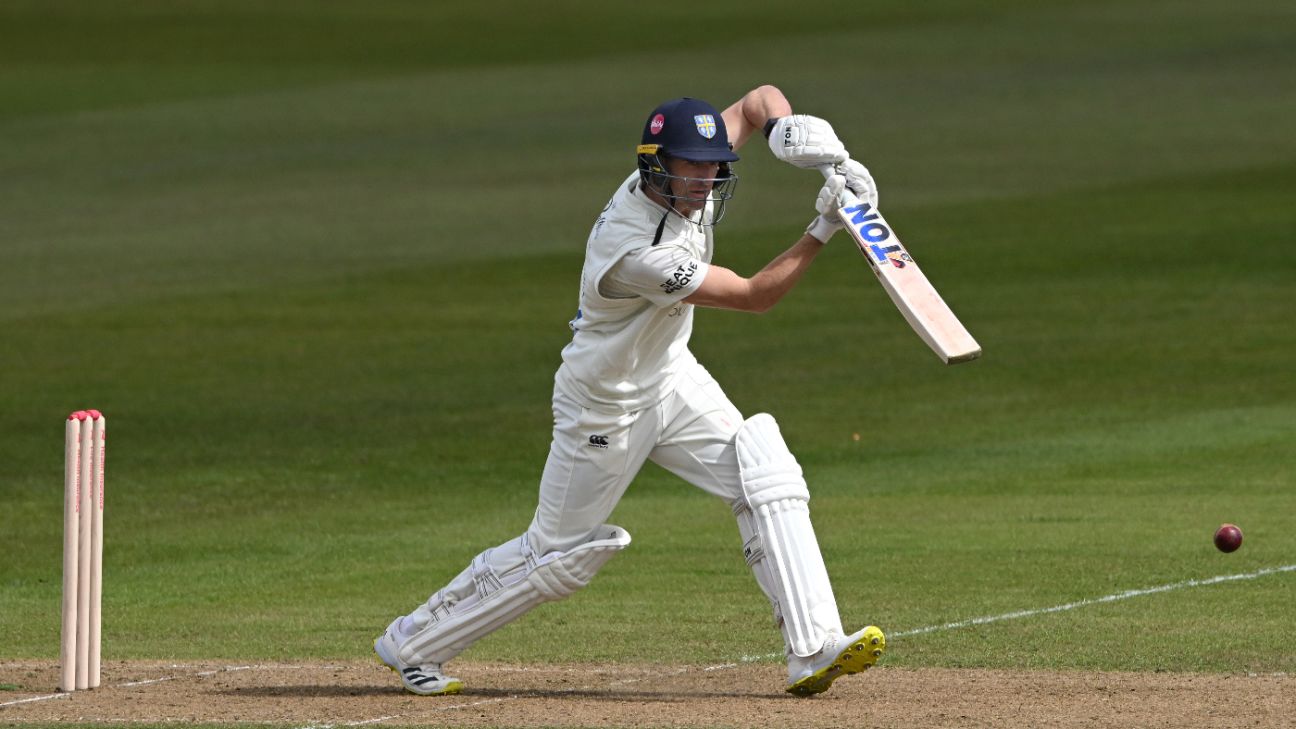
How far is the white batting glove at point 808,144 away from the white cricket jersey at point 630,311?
15.1 inches

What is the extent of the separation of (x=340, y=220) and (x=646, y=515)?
1621 centimetres

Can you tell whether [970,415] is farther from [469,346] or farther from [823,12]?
[823,12]

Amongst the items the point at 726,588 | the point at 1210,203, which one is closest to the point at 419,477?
the point at 726,588

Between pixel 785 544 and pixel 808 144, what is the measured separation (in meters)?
1.41

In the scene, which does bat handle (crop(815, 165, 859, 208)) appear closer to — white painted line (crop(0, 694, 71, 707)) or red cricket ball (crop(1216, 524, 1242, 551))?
white painted line (crop(0, 694, 71, 707))

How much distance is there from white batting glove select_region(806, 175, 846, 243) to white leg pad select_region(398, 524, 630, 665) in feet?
4.17

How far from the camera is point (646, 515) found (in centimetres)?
1321

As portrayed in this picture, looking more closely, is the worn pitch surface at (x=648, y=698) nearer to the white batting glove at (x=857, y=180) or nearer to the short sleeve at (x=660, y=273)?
the short sleeve at (x=660, y=273)

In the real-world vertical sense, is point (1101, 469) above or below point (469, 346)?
below

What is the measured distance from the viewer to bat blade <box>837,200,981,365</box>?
7688 mm

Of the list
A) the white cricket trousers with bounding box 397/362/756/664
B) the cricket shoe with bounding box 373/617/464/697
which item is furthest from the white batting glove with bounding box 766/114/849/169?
the cricket shoe with bounding box 373/617/464/697

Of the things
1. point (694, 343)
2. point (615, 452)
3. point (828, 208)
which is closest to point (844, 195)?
point (828, 208)

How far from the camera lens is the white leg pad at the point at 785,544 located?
7.70 meters

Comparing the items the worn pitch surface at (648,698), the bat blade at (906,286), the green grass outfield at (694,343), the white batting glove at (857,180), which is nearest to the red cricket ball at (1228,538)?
the green grass outfield at (694,343)
